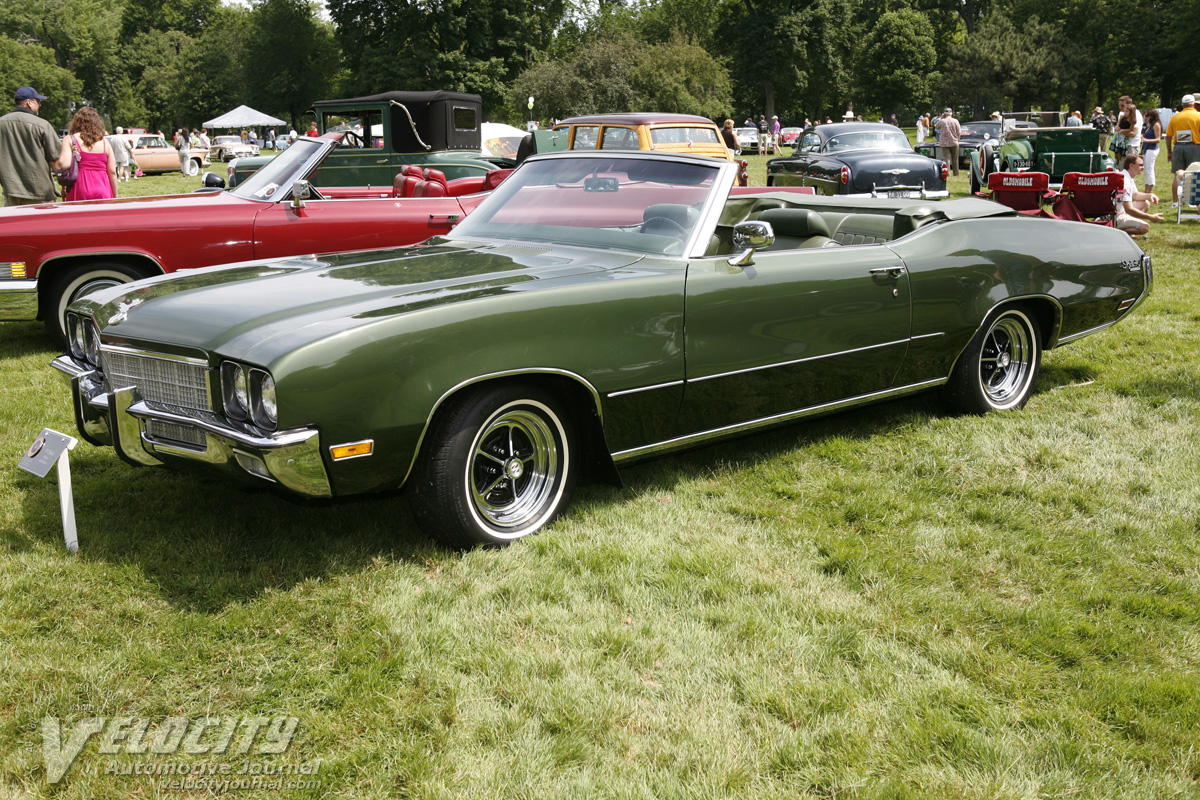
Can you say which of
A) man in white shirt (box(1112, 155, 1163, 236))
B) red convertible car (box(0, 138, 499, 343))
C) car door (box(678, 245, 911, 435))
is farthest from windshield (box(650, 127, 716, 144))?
car door (box(678, 245, 911, 435))

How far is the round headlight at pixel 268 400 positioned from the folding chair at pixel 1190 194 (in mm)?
13441

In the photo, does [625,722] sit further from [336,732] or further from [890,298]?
[890,298]

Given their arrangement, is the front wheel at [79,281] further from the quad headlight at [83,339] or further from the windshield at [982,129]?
the windshield at [982,129]

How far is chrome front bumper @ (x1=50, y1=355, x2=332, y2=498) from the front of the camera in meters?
3.08

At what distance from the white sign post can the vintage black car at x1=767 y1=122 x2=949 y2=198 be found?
12340 millimetres

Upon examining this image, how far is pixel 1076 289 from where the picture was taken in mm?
5469

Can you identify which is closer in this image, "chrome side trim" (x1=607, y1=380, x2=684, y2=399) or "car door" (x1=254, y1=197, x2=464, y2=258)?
"chrome side trim" (x1=607, y1=380, x2=684, y2=399)

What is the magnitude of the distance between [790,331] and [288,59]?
7082 centimetres

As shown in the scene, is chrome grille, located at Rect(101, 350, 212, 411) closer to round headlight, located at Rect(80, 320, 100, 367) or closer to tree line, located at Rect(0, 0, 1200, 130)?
round headlight, located at Rect(80, 320, 100, 367)

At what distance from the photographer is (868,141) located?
650 inches

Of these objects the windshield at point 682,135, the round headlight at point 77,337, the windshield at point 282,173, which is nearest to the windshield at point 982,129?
the windshield at point 682,135

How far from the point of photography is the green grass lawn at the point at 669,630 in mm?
2500

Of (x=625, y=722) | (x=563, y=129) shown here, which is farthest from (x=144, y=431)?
(x=563, y=129)

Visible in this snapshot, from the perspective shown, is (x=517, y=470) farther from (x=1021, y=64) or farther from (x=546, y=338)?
(x=1021, y=64)
